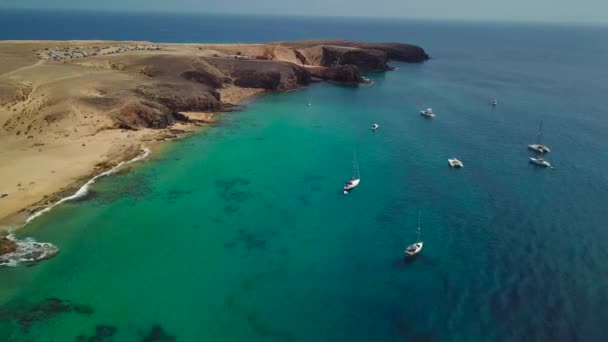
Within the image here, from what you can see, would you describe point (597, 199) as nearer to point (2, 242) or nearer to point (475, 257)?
point (475, 257)

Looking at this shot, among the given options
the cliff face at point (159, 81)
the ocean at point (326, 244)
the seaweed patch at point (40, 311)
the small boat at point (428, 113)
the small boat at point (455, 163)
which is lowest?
the seaweed patch at point (40, 311)

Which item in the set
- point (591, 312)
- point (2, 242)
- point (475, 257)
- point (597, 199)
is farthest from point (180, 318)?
point (597, 199)

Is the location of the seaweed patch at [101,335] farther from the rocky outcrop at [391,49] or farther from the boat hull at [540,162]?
the rocky outcrop at [391,49]

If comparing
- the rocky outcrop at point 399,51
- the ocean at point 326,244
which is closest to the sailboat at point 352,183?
the ocean at point 326,244

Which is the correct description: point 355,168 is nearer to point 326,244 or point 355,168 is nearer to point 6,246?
point 326,244

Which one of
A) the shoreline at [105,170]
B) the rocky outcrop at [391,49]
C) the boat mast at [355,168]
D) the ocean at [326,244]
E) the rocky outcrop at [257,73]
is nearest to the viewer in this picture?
the ocean at [326,244]

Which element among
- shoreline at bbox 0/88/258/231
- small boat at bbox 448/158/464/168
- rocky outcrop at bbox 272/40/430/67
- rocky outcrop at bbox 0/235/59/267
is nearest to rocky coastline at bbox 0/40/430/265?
rocky outcrop at bbox 0/235/59/267

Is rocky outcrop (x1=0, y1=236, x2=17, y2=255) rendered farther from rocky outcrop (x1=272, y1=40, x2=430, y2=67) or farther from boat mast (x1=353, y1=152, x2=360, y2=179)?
rocky outcrop (x1=272, y1=40, x2=430, y2=67)

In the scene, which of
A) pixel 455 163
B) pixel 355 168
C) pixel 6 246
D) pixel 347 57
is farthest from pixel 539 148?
pixel 347 57
